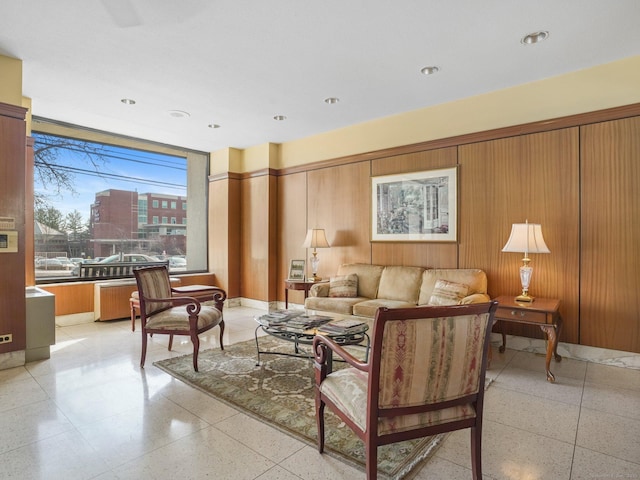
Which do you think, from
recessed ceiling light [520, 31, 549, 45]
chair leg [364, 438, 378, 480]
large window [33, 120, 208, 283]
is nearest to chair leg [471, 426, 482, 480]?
chair leg [364, 438, 378, 480]

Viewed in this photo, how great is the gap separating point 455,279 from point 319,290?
70.8 inches

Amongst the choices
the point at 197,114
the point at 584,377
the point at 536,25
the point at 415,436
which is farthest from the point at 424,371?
the point at 197,114

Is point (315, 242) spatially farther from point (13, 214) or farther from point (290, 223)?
point (13, 214)

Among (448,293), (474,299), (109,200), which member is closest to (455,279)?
(448,293)

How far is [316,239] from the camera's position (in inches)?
216

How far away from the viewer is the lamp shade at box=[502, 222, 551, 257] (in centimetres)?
356

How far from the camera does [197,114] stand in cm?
503

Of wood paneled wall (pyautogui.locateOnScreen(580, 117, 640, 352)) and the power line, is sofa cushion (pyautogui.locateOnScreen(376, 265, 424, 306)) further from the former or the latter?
the power line

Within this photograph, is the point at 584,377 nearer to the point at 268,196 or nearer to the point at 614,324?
the point at 614,324

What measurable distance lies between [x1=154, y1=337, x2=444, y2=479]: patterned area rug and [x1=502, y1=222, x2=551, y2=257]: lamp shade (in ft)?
6.68

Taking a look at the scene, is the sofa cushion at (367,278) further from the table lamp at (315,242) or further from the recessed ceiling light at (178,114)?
the recessed ceiling light at (178,114)

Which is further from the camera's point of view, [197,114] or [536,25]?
[197,114]

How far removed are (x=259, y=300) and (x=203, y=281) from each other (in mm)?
1199

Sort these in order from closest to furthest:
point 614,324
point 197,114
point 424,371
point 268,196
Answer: point 424,371
point 614,324
point 197,114
point 268,196
